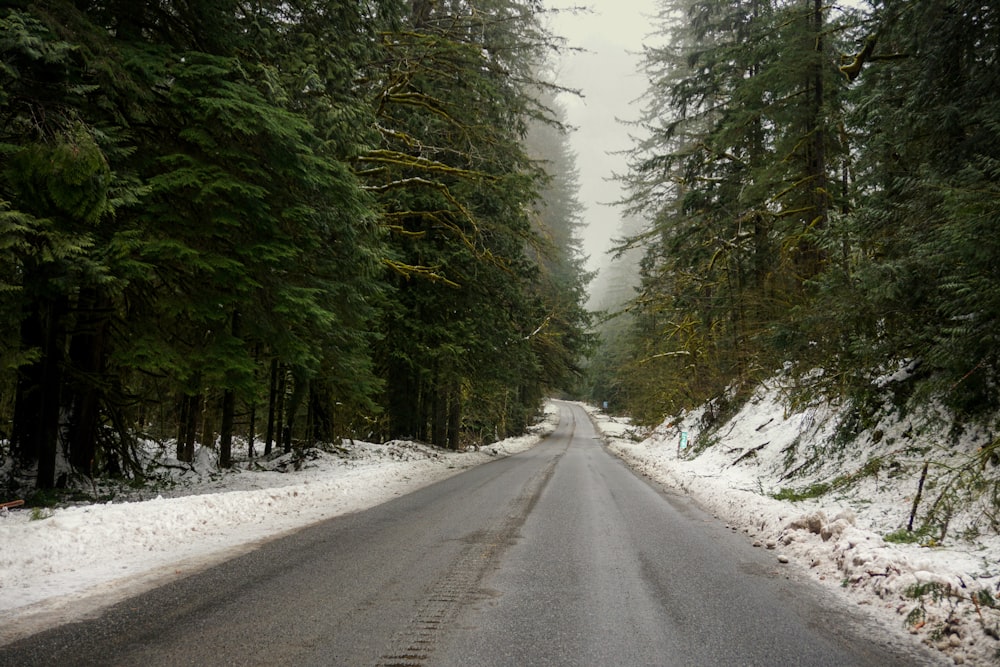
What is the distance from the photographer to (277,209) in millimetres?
8281

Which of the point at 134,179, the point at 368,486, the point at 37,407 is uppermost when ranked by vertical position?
the point at 134,179

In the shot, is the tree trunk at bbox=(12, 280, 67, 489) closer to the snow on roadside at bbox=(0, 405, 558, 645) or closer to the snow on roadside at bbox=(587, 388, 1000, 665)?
the snow on roadside at bbox=(0, 405, 558, 645)

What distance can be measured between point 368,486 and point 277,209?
5.62 metres

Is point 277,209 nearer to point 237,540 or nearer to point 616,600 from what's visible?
point 237,540

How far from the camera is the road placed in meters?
3.12

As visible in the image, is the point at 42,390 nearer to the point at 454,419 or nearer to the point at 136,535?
the point at 136,535

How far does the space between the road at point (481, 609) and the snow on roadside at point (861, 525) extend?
13.7 inches

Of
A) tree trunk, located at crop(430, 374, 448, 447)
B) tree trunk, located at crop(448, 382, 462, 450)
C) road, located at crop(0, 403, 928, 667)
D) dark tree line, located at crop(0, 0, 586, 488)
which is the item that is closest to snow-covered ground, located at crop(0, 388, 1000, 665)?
road, located at crop(0, 403, 928, 667)

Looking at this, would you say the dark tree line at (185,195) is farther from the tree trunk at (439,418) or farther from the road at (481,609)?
the tree trunk at (439,418)

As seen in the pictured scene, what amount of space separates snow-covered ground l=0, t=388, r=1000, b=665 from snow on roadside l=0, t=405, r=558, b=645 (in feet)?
0.05

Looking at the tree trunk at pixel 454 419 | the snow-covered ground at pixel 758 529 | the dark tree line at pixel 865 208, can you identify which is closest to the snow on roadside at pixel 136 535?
the snow-covered ground at pixel 758 529

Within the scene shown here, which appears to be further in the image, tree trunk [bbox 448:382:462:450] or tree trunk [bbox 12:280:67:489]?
tree trunk [bbox 448:382:462:450]

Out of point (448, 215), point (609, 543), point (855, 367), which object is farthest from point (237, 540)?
point (448, 215)

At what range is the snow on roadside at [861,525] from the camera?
371 cm
